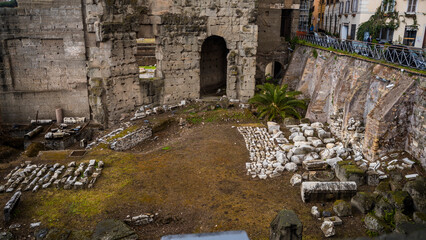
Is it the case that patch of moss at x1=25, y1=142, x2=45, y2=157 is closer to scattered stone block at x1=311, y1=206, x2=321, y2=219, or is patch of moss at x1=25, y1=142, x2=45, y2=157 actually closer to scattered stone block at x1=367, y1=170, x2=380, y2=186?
scattered stone block at x1=311, y1=206, x2=321, y2=219

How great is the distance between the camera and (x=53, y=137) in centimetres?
1380

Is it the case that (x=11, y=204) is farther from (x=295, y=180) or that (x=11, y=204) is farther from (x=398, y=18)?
(x=398, y=18)

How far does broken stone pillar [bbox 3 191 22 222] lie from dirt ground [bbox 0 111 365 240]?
19 cm

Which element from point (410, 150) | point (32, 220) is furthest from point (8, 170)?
point (410, 150)

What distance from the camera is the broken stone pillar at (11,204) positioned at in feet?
25.0

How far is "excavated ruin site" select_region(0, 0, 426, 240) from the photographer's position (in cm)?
769

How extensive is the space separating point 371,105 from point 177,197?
6705 mm

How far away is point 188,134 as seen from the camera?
13289mm

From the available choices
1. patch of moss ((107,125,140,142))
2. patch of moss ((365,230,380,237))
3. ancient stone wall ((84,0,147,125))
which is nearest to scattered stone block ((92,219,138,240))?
patch of moss ((365,230,380,237))

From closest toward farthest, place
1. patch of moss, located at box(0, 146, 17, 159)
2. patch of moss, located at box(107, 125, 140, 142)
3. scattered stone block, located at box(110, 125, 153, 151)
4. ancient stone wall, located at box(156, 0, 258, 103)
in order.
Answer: patch of moss, located at box(0, 146, 17, 159), scattered stone block, located at box(110, 125, 153, 151), patch of moss, located at box(107, 125, 140, 142), ancient stone wall, located at box(156, 0, 258, 103)

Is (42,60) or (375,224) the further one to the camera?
(42,60)

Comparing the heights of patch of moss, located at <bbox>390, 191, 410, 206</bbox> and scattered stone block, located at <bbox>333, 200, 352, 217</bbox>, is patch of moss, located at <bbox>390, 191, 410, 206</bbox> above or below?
above

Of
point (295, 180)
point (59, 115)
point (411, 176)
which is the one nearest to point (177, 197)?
point (295, 180)

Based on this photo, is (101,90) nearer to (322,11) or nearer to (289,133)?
(289,133)
